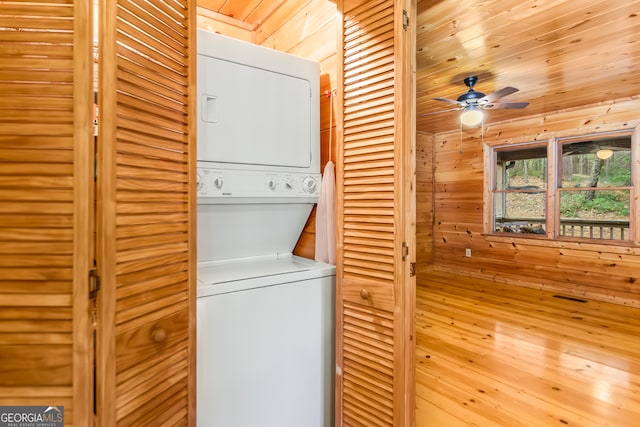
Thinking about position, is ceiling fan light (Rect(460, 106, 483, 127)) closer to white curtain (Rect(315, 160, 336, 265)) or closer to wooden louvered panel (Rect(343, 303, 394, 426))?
white curtain (Rect(315, 160, 336, 265))

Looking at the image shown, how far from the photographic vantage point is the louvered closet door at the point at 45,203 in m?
0.77

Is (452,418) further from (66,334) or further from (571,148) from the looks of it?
(571,148)

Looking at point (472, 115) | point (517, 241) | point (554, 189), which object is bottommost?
point (517, 241)

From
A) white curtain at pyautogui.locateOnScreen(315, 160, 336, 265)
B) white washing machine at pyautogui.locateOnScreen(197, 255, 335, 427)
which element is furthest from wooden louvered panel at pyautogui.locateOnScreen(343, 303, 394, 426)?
white curtain at pyautogui.locateOnScreen(315, 160, 336, 265)

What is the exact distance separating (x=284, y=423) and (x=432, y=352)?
1.53 metres

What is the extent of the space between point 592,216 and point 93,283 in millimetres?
5645

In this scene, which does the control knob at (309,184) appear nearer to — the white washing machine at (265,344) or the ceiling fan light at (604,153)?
the white washing machine at (265,344)

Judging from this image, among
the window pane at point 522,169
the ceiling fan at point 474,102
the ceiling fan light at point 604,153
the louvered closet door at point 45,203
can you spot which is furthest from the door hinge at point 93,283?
the ceiling fan light at point 604,153

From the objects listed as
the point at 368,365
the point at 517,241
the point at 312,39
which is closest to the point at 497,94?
the point at 312,39

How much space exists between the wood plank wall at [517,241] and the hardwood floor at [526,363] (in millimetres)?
376

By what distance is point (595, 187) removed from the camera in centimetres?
405

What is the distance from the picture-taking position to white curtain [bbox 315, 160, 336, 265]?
165cm

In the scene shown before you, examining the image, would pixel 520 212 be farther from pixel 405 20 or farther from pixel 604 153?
pixel 405 20

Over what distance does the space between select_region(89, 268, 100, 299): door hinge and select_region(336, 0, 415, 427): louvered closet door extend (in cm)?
92
